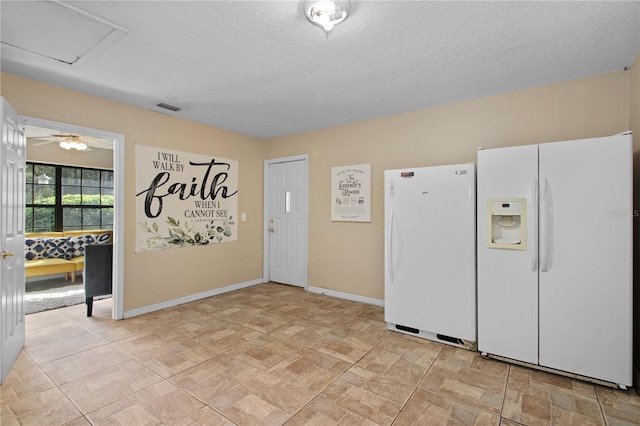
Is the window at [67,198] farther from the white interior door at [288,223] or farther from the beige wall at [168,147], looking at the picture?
the white interior door at [288,223]

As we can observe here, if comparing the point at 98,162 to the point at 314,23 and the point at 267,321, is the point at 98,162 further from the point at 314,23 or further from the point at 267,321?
the point at 314,23

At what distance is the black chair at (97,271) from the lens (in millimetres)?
3602

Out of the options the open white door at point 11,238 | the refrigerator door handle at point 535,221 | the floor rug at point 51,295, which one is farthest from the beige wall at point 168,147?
the refrigerator door handle at point 535,221

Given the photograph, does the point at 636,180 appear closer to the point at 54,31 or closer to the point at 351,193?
the point at 351,193

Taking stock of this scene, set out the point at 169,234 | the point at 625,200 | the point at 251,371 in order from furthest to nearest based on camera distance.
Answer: the point at 169,234
the point at 251,371
the point at 625,200

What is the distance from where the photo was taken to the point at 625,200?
2.18m

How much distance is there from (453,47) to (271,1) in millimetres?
1385

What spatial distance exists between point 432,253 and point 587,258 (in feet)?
3.73

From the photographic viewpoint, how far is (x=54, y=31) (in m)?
2.12

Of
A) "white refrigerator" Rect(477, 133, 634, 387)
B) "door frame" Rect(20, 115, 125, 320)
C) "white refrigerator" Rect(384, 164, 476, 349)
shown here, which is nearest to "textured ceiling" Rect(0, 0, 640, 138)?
"door frame" Rect(20, 115, 125, 320)

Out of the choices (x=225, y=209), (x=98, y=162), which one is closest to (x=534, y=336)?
(x=225, y=209)

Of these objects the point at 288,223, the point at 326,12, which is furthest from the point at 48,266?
the point at 326,12

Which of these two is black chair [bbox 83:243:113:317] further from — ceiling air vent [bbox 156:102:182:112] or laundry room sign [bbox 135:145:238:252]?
ceiling air vent [bbox 156:102:182:112]

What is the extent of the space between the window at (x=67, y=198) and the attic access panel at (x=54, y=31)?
14.3 feet
